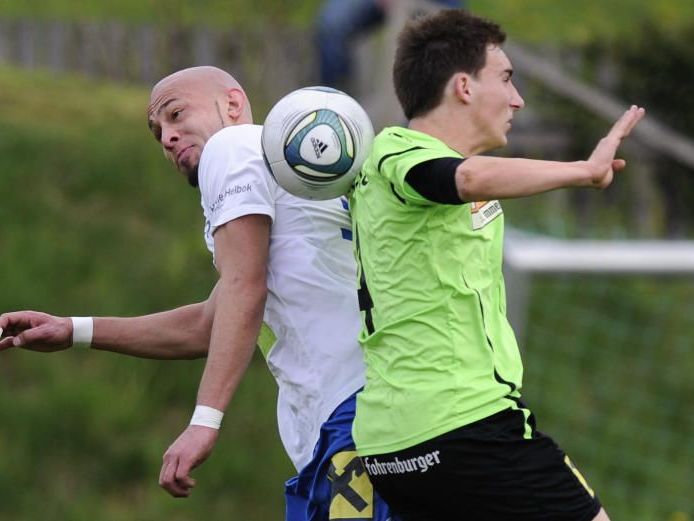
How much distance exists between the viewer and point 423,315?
368 cm

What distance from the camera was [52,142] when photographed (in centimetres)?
953

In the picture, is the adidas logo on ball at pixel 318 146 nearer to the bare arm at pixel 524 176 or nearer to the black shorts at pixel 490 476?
the bare arm at pixel 524 176

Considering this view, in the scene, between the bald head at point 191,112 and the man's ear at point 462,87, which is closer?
the man's ear at point 462,87

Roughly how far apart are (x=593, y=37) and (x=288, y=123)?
8484 mm

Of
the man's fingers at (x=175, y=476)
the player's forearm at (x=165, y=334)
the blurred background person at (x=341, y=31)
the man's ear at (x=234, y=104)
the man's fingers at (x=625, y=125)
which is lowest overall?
the man's fingers at (x=175, y=476)

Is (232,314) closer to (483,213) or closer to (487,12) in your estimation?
(483,213)

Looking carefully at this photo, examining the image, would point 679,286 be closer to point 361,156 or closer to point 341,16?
point 341,16

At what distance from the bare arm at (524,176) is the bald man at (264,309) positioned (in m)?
0.68

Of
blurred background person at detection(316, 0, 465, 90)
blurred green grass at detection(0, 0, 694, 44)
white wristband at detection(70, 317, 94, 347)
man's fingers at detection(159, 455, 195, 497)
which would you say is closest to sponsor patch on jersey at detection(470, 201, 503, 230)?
man's fingers at detection(159, 455, 195, 497)

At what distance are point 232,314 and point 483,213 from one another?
2.21ft

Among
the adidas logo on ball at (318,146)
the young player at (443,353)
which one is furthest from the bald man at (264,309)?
the adidas logo on ball at (318,146)

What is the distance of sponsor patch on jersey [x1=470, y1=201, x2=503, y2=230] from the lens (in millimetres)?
3746

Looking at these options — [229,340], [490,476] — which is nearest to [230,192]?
[229,340]

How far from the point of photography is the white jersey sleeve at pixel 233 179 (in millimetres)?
3924
